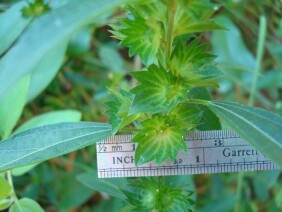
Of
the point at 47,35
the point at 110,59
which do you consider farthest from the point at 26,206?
the point at 110,59

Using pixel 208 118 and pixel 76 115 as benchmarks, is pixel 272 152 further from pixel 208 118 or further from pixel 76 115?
pixel 76 115

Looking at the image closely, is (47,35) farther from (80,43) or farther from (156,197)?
(80,43)

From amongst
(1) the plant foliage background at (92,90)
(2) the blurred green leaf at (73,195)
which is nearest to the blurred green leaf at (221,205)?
(1) the plant foliage background at (92,90)

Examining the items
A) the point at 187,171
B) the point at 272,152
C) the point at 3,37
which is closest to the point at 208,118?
the point at 187,171

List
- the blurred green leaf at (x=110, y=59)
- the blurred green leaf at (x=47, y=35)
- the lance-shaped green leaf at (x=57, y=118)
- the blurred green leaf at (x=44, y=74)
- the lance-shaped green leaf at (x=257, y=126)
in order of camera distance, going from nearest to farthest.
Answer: the blurred green leaf at (x=47, y=35)
the lance-shaped green leaf at (x=257, y=126)
the lance-shaped green leaf at (x=57, y=118)
the blurred green leaf at (x=44, y=74)
the blurred green leaf at (x=110, y=59)

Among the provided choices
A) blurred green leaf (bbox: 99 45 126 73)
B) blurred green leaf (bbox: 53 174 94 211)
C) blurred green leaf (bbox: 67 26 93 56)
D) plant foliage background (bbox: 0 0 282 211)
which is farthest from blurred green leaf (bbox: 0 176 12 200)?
Answer: blurred green leaf (bbox: 99 45 126 73)

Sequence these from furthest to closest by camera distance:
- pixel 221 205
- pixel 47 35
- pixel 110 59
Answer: pixel 110 59, pixel 221 205, pixel 47 35

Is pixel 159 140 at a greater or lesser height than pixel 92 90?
lesser

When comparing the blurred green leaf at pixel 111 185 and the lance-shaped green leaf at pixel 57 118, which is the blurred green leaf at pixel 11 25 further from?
the blurred green leaf at pixel 111 185
